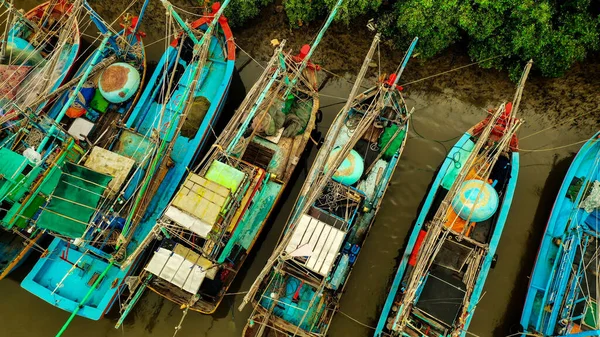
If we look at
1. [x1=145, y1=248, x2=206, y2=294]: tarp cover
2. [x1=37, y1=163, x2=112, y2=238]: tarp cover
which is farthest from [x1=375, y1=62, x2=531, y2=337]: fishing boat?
[x1=37, y1=163, x2=112, y2=238]: tarp cover

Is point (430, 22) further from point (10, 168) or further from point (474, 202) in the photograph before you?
point (10, 168)

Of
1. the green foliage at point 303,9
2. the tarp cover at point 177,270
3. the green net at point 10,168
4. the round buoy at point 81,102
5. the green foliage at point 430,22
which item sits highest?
the green foliage at point 430,22

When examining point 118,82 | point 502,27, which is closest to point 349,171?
point 502,27

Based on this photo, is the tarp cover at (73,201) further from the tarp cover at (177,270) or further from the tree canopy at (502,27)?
the tree canopy at (502,27)

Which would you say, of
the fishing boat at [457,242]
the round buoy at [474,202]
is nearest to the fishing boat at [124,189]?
the fishing boat at [457,242]

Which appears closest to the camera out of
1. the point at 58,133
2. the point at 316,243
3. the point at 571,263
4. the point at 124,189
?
the point at 316,243

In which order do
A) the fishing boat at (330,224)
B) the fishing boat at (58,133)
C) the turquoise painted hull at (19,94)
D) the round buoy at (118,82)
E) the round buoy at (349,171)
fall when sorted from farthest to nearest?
the round buoy at (118,82), the round buoy at (349,171), the turquoise painted hull at (19,94), the fishing boat at (58,133), the fishing boat at (330,224)
